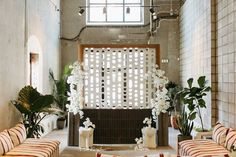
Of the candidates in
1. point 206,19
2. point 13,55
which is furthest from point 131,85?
point 13,55

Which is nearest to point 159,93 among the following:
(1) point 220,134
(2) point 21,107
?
(1) point 220,134

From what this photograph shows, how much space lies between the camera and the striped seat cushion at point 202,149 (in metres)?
5.52

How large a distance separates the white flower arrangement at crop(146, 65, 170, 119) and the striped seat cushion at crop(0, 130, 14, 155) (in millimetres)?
3920

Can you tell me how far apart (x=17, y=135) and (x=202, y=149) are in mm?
2926

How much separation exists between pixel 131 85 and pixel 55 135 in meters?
2.56

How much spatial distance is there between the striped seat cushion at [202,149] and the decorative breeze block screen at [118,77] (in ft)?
10.0

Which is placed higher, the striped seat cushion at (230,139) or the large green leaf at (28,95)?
the large green leaf at (28,95)

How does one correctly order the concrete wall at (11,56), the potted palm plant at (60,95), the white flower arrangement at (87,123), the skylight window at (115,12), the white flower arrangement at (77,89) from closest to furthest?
the concrete wall at (11,56)
the white flower arrangement at (87,123)
the white flower arrangement at (77,89)
the potted palm plant at (60,95)
the skylight window at (115,12)

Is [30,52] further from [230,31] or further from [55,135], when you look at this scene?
[230,31]

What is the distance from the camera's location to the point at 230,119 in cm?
698

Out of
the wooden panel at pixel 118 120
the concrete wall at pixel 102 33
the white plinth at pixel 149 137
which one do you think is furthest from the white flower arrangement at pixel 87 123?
the concrete wall at pixel 102 33

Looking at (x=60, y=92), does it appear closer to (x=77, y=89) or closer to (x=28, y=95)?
(x=77, y=89)

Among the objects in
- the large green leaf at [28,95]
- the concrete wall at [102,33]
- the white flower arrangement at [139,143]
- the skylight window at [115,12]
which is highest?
the skylight window at [115,12]

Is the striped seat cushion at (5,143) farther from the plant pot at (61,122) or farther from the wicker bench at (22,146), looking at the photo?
the plant pot at (61,122)
